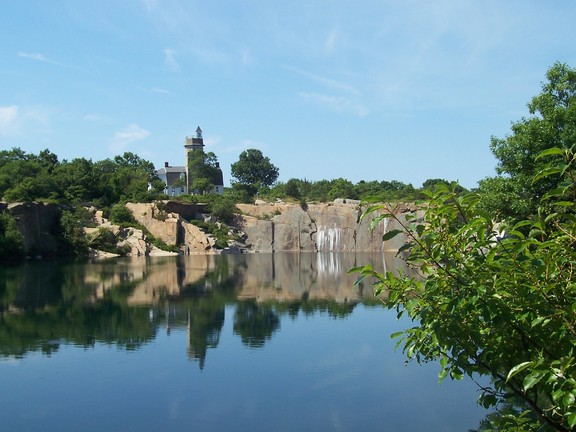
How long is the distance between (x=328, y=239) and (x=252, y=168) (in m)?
47.9

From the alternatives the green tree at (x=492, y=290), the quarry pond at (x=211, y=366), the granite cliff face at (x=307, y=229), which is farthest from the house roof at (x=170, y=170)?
the green tree at (x=492, y=290)

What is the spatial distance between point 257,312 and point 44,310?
938cm

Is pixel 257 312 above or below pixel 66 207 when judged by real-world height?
below

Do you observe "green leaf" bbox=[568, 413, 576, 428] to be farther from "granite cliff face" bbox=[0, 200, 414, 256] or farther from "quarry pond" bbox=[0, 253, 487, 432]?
"granite cliff face" bbox=[0, 200, 414, 256]

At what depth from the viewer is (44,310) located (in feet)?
90.9

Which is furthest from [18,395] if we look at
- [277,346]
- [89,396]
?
[277,346]

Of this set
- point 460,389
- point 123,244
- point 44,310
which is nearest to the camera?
point 460,389

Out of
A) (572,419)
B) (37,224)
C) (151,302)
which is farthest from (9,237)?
(572,419)

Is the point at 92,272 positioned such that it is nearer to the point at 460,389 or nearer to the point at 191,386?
the point at 191,386

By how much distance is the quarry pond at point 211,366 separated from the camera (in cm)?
1357

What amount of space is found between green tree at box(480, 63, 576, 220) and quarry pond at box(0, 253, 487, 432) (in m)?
5.07

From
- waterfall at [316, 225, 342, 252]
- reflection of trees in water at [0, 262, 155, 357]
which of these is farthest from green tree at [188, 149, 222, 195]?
reflection of trees in water at [0, 262, 155, 357]

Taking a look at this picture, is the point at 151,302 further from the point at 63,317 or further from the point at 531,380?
the point at 531,380

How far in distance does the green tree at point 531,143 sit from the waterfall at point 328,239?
2323 inches
